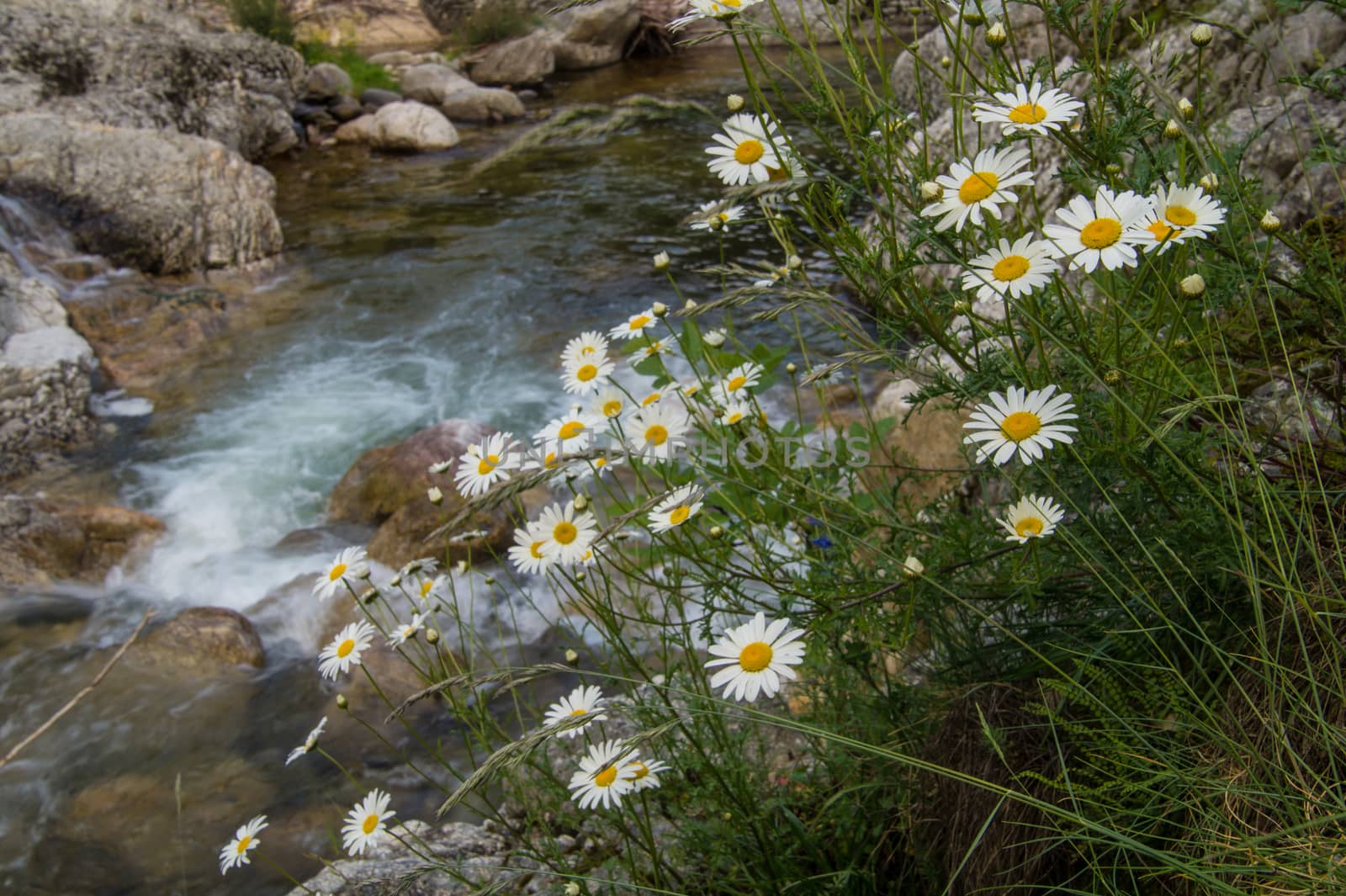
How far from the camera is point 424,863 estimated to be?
2055mm

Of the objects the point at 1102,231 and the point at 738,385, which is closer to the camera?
the point at 1102,231

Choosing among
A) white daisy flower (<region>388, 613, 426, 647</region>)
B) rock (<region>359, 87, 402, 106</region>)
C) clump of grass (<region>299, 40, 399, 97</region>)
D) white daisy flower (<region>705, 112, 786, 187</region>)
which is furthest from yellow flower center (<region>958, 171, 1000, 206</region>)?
clump of grass (<region>299, 40, 399, 97</region>)

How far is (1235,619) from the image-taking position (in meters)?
1.49

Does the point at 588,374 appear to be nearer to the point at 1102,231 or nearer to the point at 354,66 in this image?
the point at 1102,231

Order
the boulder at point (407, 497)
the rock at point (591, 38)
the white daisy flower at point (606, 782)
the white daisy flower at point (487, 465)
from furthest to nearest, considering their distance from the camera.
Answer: the rock at point (591, 38) < the boulder at point (407, 497) < the white daisy flower at point (487, 465) < the white daisy flower at point (606, 782)

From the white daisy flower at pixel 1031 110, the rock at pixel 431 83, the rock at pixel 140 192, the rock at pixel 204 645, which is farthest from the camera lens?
the rock at pixel 431 83

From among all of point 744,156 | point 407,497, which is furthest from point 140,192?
point 744,156

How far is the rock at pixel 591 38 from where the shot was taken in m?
15.0

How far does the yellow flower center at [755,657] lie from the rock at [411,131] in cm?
1047

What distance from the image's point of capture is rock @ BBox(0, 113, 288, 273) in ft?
24.3

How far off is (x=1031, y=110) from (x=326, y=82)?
491 inches

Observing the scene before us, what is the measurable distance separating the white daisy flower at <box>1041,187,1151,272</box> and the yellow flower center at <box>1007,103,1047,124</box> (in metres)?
0.13

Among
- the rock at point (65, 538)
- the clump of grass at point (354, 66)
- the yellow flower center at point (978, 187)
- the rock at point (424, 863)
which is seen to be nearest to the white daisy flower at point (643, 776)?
the rock at point (424, 863)

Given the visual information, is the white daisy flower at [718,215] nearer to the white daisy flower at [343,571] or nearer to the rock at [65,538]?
the white daisy flower at [343,571]
